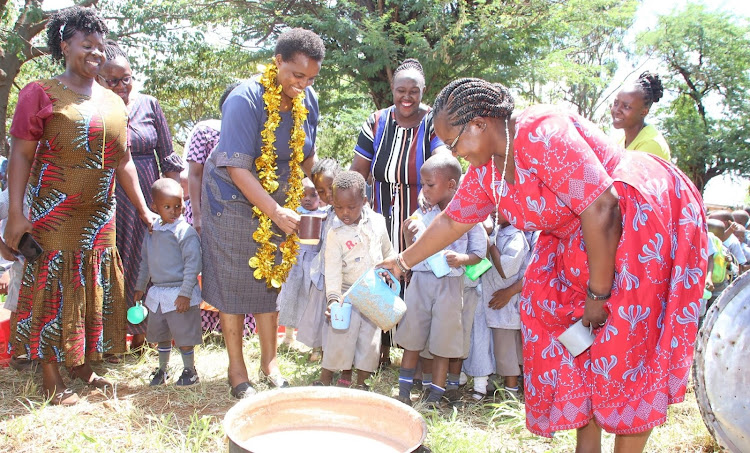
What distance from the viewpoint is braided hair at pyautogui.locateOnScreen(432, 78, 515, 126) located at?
2.29 meters

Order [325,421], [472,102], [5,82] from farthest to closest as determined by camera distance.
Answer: [5,82], [325,421], [472,102]

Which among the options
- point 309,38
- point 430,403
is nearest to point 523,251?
point 430,403

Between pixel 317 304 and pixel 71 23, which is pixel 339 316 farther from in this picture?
pixel 71 23

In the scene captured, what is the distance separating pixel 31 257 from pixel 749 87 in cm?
2487

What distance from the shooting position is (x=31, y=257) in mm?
3426

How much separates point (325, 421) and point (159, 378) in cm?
198

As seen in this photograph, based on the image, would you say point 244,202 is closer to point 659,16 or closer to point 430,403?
point 430,403

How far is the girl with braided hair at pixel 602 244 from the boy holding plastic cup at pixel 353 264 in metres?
1.35

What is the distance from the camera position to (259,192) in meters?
3.33

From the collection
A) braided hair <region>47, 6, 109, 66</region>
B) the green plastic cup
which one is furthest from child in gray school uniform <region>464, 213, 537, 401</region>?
braided hair <region>47, 6, 109, 66</region>

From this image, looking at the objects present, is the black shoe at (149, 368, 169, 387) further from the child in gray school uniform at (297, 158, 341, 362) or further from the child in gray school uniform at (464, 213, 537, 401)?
the child in gray school uniform at (464, 213, 537, 401)

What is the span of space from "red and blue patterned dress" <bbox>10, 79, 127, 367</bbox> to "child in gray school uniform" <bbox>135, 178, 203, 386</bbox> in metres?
0.35

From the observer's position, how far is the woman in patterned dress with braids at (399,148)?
415cm

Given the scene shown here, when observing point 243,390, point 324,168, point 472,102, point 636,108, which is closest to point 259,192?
point 324,168
